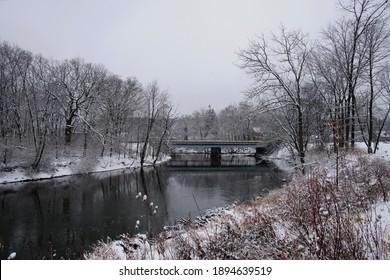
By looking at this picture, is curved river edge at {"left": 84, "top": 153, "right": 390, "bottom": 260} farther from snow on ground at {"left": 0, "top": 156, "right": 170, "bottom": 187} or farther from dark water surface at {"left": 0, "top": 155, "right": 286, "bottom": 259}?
snow on ground at {"left": 0, "top": 156, "right": 170, "bottom": 187}

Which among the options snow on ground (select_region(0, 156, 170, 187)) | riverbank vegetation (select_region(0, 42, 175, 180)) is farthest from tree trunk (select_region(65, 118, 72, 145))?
snow on ground (select_region(0, 156, 170, 187))

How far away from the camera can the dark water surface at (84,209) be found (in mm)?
9195

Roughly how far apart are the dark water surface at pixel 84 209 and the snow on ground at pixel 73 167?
4.58 feet

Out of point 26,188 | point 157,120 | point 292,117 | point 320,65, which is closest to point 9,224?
point 26,188

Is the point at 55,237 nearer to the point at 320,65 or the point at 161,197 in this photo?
the point at 161,197

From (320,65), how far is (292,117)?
356cm

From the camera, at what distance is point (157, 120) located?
1548 inches

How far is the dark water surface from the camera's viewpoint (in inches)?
362

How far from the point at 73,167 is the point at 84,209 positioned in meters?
13.9

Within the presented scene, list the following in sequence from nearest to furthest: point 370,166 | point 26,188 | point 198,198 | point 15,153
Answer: point 370,166
point 198,198
point 26,188
point 15,153

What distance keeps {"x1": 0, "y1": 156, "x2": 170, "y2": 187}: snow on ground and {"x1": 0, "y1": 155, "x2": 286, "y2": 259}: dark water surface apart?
1.39 meters

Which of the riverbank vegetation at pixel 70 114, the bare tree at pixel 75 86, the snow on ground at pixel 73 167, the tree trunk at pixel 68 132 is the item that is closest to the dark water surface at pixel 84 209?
the snow on ground at pixel 73 167

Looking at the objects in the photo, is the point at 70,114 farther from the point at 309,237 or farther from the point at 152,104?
the point at 309,237

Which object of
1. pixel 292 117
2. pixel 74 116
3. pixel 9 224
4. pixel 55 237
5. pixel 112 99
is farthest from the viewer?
pixel 112 99
